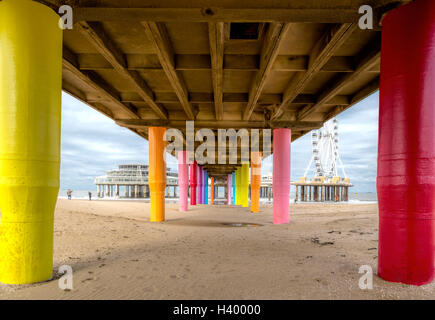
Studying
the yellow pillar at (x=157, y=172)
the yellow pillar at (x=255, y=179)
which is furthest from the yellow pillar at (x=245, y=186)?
the yellow pillar at (x=157, y=172)

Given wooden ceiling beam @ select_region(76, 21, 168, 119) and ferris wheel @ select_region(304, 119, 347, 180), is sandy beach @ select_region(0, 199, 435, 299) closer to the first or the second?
wooden ceiling beam @ select_region(76, 21, 168, 119)

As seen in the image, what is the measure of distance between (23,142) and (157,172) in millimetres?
9826

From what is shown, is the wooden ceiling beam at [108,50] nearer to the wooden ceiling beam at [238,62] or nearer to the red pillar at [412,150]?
the wooden ceiling beam at [238,62]

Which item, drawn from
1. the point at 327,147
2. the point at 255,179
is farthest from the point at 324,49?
the point at 327,147

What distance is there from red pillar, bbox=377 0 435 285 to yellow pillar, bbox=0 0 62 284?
5.98 metres

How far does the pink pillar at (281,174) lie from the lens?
545 inches

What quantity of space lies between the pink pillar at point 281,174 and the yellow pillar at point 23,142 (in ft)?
36.4

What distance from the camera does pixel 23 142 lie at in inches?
173

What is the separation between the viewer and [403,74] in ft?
15.3

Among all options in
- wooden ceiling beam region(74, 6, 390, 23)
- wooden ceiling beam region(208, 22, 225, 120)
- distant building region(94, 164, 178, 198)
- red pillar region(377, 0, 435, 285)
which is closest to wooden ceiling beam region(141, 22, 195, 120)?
wooden ceiling beam region(74, 6, 390, 23)

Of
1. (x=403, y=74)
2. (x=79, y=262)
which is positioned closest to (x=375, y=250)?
(x=403, y=74)

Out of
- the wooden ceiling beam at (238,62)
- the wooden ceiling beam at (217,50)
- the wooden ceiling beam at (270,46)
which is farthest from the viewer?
the wooden ceiling beam at (238,62)
